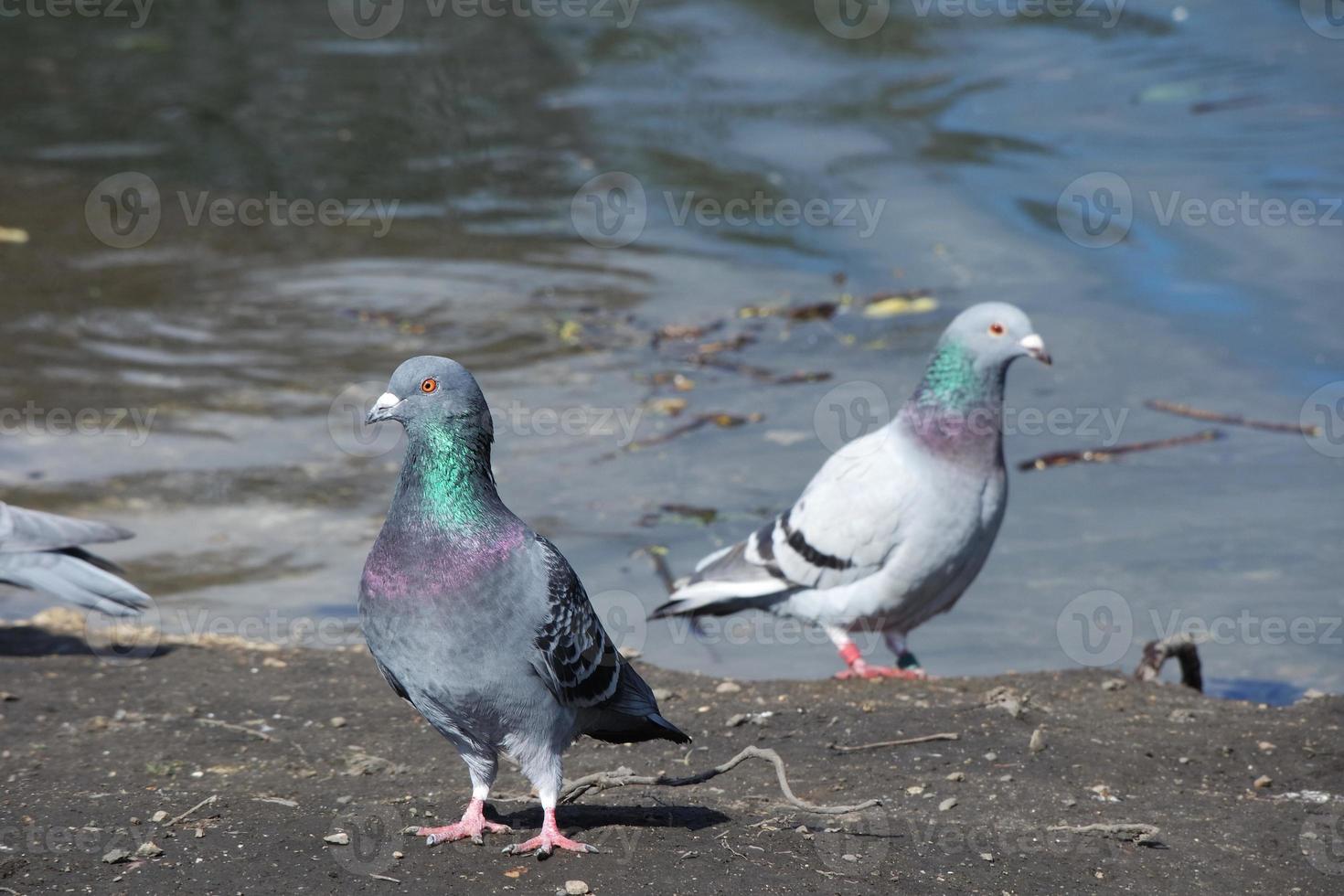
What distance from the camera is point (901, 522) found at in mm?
5676

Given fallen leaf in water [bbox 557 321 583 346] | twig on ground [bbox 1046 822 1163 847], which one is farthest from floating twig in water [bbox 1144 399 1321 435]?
twig on ground [bbox 1046 822 1163 847]

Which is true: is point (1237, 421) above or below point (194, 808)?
above

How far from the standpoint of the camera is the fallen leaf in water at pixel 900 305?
9.80 metres

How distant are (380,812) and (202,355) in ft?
19.4

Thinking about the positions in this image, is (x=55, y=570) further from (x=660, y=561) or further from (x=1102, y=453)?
(x=1102, y=453)

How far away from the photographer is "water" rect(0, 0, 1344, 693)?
23.0ft

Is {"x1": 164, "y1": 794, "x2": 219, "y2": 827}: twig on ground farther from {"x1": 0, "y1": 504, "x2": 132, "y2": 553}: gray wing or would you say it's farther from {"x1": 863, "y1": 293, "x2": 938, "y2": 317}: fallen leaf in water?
{"x1": 863, "y1": 293, "x2": 938, "y2": 317}: fallen leaf in water

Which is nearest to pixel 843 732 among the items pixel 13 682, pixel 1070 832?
pixel 1070 832

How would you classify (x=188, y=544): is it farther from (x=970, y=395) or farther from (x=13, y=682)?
(x=970, y=395)

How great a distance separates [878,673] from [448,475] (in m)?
2.62

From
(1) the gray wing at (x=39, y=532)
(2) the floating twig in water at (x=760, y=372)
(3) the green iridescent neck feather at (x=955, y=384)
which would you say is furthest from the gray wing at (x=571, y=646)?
(2) the floating twig in water at (x=760, y=372)

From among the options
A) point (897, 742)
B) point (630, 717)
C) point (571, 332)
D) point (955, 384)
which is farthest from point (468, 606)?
point (571, 332)

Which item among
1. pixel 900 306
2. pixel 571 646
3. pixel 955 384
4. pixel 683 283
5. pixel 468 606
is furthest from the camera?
pixel 683 283

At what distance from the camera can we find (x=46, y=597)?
22.9 feet
